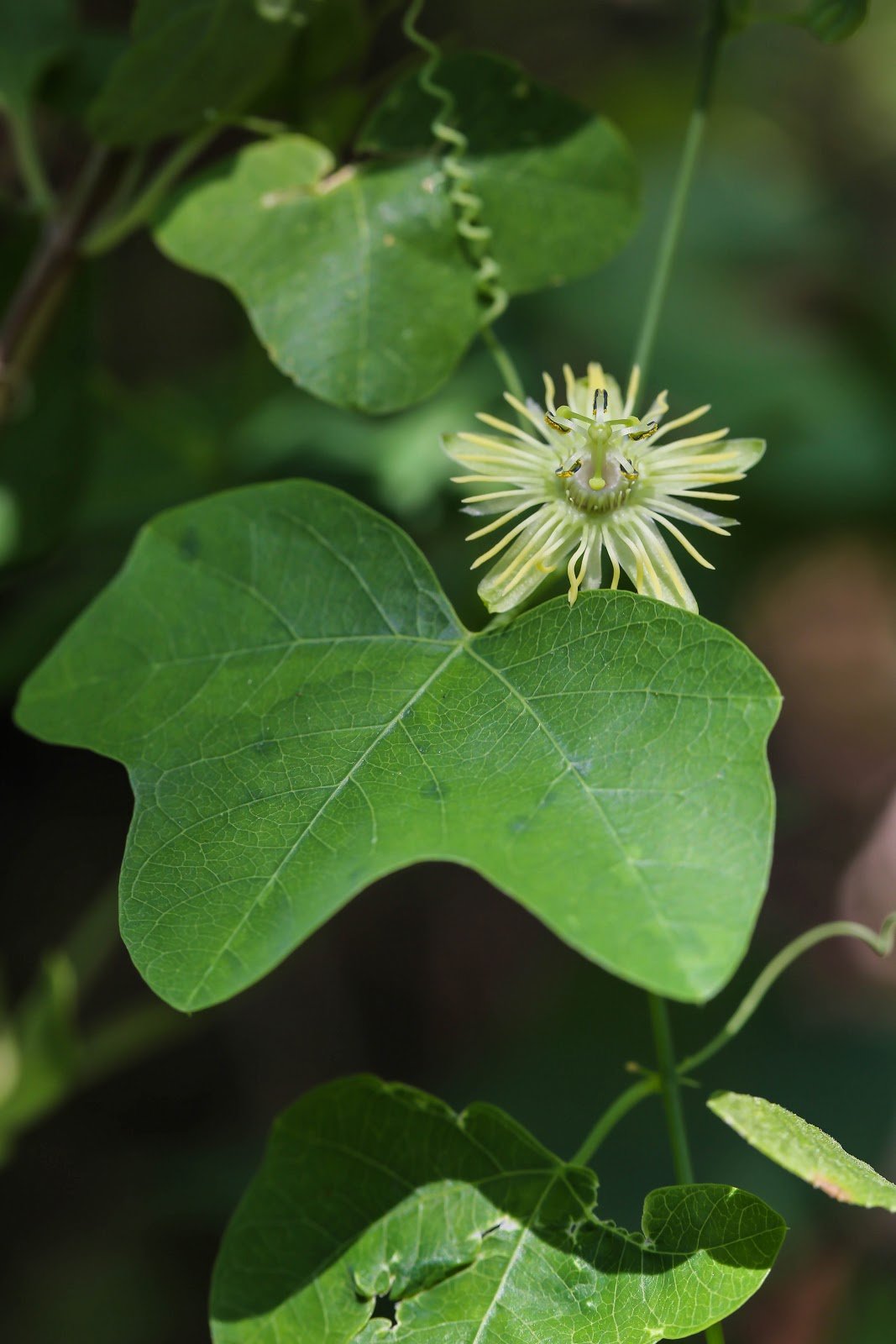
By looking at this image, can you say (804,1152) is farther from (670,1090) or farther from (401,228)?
(401,228)

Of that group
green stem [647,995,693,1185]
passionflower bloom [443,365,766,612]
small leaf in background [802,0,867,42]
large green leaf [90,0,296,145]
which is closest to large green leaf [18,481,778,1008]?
passionflower bloom [443,365,766,612]

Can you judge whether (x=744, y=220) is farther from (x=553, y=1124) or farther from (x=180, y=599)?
(x=180, y=599)

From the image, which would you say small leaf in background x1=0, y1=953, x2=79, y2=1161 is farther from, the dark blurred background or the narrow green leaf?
the narrow green leaf

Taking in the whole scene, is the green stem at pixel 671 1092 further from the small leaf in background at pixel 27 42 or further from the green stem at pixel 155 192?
the small leaf in background at pixel 27 42

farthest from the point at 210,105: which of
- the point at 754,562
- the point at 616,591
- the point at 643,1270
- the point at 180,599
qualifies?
the point at 754,562

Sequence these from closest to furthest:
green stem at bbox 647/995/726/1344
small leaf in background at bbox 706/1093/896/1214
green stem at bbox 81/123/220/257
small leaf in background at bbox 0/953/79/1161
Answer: small leaf in background at bbox 706/1093/896/1214 → green stem at bbox 647/995/726/1344 → green stem at bbox 81/123/220/257 → small leaf in background at bbox 0/953/79/1161

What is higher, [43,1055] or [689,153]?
[689,153]

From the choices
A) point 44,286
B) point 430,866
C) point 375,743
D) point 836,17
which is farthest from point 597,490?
point 430,866

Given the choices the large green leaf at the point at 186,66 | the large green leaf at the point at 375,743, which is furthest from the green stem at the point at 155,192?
the large green leaf at the point at 375,743
